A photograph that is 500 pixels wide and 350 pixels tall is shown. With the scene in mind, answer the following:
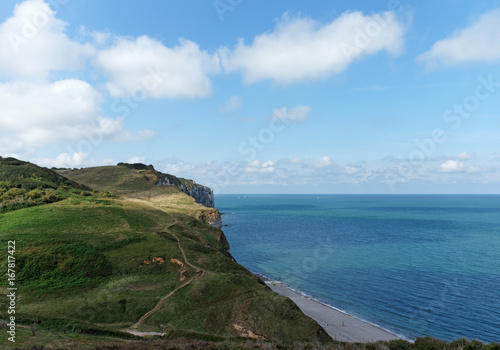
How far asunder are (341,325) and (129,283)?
34748 mm

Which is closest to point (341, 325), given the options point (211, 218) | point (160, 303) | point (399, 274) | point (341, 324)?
point (341, 324)

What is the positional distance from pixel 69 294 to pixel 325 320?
40359 millimetres

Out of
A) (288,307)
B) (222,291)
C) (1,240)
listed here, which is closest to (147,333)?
→ (222,291)

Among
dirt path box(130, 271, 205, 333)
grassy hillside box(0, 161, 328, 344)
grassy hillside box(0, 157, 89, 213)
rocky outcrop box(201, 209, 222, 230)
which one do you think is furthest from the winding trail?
rocky outcrop box(201, 209, 222, 230)

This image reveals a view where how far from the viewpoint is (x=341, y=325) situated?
1895 inches

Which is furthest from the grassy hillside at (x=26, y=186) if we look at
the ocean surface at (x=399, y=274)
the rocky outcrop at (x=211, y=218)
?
the ocean surface at (x=399, y=274)

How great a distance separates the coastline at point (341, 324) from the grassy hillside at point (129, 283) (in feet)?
45.1

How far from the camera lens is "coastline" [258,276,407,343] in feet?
142

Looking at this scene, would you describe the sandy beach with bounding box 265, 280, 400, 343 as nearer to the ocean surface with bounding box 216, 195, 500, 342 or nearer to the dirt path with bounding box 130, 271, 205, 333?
the ocean surface with bounding box 216, 195, 500, 342

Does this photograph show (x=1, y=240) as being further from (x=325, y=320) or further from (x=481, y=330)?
(x=481, y=330)

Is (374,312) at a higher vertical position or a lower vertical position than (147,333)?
lower

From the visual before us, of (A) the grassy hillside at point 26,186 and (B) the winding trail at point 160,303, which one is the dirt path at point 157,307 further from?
(A) the grassy hillside at point 26,186

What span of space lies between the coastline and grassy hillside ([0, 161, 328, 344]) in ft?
45.1

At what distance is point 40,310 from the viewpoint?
3544cm
